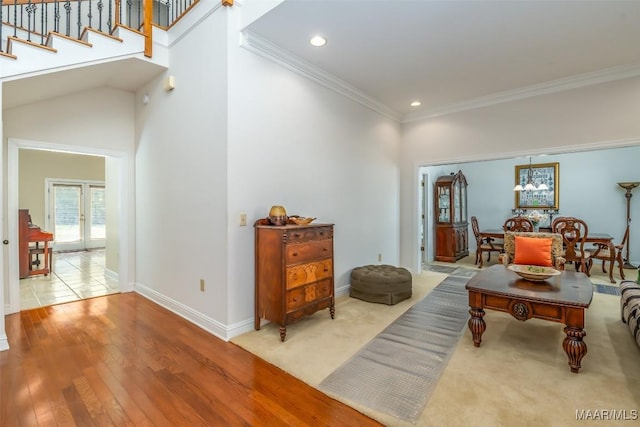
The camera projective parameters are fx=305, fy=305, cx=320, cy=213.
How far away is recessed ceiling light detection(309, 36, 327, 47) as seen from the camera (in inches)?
125

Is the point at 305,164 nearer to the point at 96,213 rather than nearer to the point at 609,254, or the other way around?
the point at 609,254

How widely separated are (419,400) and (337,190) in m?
2.82

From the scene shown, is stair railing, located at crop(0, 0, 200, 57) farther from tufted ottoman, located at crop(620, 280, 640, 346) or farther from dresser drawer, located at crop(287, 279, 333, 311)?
tufted ottoman, located at crop(620, 280, 640, 346)

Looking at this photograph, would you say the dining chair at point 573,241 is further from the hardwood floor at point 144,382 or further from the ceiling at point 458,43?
the hardwood floor at point 144,382

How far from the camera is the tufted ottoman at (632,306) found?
2.54m

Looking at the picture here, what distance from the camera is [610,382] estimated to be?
2174mm

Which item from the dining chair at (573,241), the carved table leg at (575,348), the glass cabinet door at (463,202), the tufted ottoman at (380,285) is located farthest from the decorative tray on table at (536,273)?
the glass cabinet door at (463,202)

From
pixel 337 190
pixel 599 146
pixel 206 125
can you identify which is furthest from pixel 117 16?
pixel 599 146

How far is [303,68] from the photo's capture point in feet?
12.2

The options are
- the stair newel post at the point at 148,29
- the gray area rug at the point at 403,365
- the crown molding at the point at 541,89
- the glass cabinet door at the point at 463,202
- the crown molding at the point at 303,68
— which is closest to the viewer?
the gray area rug at the point at 403,365

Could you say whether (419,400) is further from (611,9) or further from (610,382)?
(611,9)

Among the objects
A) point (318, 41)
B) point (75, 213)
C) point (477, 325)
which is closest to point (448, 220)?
point (477, 325)

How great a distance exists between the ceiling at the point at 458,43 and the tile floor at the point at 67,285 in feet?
13.7

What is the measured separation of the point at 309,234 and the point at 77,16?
5081mm
